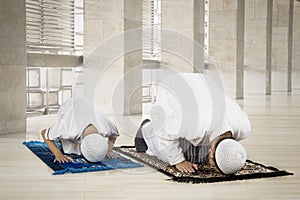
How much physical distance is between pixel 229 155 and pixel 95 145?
1412 mm

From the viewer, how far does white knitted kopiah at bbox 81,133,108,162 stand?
16.8 feet

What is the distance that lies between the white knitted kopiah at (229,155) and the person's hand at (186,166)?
337 millimetres

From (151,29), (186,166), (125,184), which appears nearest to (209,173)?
(186,166)

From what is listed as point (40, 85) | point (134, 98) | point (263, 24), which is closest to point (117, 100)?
point (134, 98)

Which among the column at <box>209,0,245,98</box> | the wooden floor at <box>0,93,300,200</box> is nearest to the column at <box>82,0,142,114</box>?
the wooden floor at <box>0,93,300,200</box>

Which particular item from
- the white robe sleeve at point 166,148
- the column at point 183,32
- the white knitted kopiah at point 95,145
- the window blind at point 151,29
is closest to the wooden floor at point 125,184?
the white robe sleeve at point 166,148

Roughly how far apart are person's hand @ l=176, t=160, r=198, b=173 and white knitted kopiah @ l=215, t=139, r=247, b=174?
34 centimetres

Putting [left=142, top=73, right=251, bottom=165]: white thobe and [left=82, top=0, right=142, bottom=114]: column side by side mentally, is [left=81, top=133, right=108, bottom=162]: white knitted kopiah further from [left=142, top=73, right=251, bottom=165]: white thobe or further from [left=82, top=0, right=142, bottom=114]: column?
[left=82, top=0, right=142, bottom=114]: column

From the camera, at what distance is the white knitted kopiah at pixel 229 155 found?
448 centimetres

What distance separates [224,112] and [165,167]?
32.8 inches

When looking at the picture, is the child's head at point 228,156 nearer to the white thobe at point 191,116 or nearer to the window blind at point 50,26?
the white thobe at point 191,116

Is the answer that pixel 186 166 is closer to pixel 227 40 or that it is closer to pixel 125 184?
pixel 125 184

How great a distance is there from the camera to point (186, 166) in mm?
4973

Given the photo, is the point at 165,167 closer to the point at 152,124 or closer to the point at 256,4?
the point at 152,124
